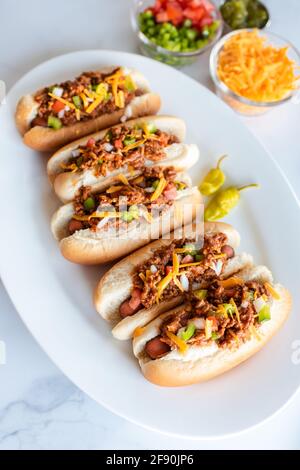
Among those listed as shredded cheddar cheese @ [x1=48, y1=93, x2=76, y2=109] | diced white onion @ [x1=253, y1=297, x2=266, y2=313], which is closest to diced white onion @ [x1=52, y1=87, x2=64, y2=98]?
shredded cheddar cheese @ [x1=48, y1=93, x2=76, y2=109]

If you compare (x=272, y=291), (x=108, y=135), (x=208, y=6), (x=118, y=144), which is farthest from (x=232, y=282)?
(x=208, y=6)

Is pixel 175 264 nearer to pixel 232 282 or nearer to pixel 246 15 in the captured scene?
pixel 232 282

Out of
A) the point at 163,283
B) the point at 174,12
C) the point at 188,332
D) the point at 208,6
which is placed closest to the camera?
the point at 188,332

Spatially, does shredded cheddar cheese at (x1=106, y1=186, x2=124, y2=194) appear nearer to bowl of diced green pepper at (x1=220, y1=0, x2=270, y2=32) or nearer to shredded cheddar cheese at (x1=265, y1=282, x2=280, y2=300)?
shredded cheddar cheese at (x1=265, y1=282, x2=280, y2=300)

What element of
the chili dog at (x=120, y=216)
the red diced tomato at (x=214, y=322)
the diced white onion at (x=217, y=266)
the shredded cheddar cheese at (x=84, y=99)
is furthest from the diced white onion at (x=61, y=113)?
the red diced tomato at (x=214, y=322)

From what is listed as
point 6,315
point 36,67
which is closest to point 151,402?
point 6,315
